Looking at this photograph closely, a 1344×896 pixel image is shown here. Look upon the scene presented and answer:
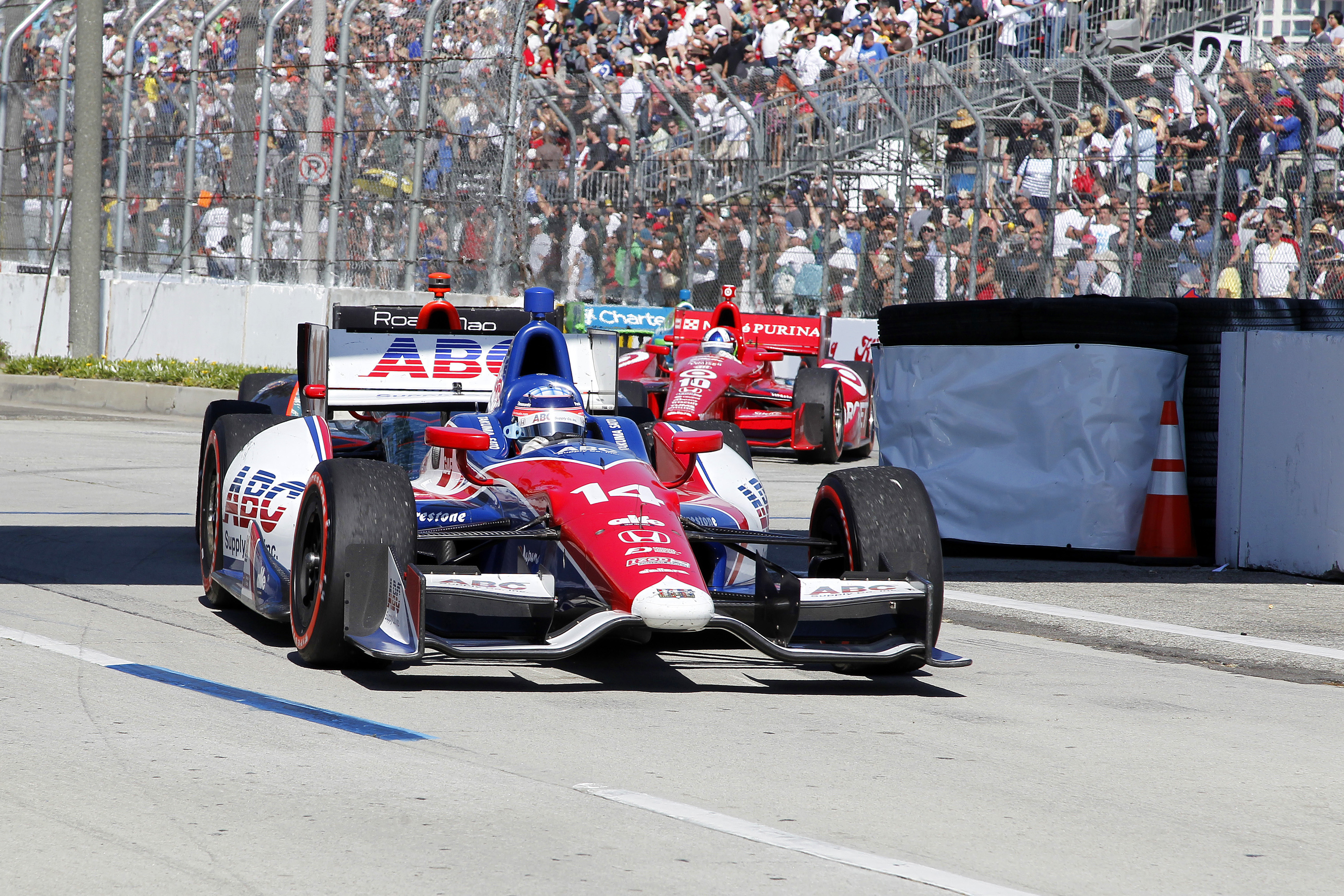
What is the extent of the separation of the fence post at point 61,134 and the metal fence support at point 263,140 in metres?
4.06

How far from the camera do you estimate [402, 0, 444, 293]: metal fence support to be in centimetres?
1852

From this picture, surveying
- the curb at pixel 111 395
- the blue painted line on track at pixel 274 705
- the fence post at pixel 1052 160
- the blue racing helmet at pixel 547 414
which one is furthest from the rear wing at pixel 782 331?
the blue painted line on track at pixel 274 705

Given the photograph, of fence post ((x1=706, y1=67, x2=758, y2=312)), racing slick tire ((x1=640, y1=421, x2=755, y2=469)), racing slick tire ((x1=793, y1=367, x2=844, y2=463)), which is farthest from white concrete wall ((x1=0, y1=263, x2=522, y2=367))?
racing slick tire ((x1=640, y1=421, x2=755, y2=469))

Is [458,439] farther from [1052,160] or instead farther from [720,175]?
[720,175]

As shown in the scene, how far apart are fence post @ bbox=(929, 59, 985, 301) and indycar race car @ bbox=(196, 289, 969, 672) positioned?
34.0ft

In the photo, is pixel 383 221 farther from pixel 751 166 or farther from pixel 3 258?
pixel 3 258

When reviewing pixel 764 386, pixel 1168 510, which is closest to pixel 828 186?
pixel 764 386

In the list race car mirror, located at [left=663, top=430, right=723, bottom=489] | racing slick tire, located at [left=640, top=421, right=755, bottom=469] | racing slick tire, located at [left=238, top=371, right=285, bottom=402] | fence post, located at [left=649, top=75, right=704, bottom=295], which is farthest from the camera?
fence post, located at [left=649, top=75, right=704, bottom=295]

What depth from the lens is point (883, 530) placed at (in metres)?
5.86

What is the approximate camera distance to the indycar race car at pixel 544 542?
17.2 ft

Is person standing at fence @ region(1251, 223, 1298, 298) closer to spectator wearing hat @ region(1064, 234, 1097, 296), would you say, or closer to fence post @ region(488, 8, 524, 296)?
spectator wearing hat @ region(1064, 234, 1097, 296)

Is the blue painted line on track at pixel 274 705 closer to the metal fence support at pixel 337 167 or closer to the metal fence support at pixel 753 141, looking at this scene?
the metal fence support at pixel 753 141

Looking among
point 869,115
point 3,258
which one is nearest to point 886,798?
point 869,115

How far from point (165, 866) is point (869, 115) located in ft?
51.8
